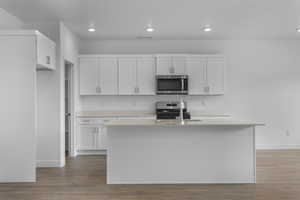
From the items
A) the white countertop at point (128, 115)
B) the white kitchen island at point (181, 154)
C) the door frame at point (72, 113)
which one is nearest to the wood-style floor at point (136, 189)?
the white kitchen island at point (181, 154)

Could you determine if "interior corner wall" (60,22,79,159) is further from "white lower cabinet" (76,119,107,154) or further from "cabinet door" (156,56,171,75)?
"cabinet door" (156,56,171,75)

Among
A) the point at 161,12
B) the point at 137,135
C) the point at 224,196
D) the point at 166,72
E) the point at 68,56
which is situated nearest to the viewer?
the point at 224,196

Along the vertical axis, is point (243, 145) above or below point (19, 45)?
below

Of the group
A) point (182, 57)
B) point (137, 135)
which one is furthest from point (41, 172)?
point (182, 57)

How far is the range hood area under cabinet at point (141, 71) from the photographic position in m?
6.47

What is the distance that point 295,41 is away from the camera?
271 inches

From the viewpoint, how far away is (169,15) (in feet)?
15.9

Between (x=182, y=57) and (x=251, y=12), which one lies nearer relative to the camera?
(x=251, y=12)

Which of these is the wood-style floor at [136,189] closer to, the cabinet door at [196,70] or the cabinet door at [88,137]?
the cabinet door at [88,137]

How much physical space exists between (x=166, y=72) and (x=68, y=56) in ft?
6.97

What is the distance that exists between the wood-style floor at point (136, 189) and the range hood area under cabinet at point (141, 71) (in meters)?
2.16

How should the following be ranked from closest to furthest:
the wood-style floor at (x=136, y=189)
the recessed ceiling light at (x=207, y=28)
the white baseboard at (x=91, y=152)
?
the wood-style floor at (x=136, y=189) < the recessed ceiling light at (x=207, y=28) < the white baseboard at (x=91, y=152)

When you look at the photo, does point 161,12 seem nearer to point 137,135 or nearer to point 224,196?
point 137,135

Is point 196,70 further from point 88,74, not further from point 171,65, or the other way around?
point 88,74
